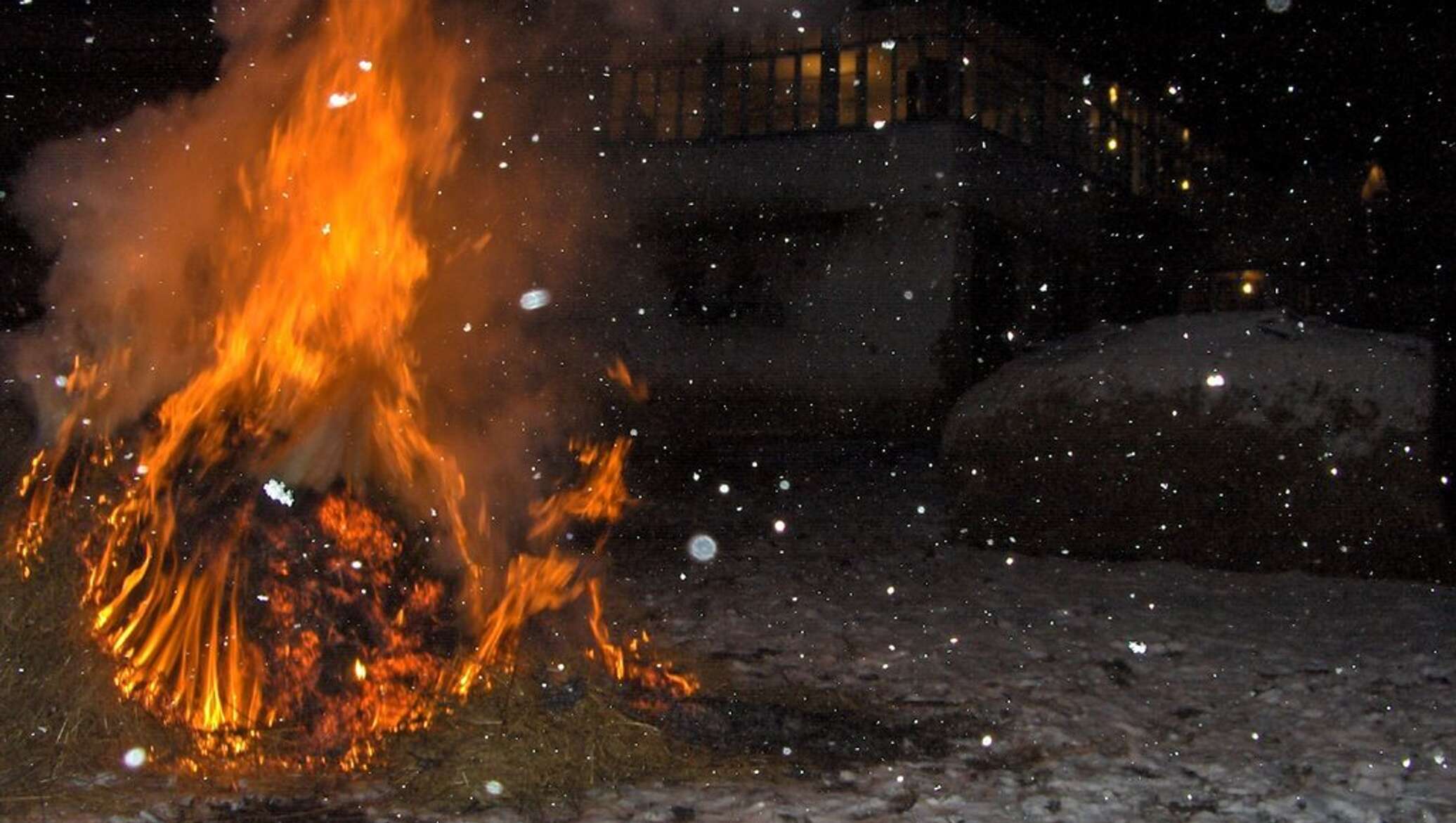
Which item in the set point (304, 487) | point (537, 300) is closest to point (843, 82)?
point (537, 300)

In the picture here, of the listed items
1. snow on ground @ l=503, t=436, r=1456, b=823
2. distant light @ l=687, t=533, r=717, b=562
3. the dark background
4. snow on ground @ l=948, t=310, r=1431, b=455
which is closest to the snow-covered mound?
snow on ground @ l=948, t=310, r=1431, b=455

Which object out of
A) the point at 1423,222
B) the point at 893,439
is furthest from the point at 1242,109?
the point at 893,439

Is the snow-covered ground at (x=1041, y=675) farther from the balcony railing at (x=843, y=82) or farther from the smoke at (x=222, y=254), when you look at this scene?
the balcony railing at (x=843, y=82)

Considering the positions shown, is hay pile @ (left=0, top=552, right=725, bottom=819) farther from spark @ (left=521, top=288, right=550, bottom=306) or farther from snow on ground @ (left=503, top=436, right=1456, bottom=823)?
spark @ (left=521, top=288, right=550, bottom=306)

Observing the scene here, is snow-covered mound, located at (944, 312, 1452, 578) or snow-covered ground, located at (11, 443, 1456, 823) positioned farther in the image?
snow-covered mound, located at (944, 312, 1452, 578)

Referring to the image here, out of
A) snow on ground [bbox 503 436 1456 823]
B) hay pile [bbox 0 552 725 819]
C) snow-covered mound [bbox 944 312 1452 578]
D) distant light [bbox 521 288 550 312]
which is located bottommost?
snow on ground [bbox 503 436 1456 823]

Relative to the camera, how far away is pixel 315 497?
557 centimetres

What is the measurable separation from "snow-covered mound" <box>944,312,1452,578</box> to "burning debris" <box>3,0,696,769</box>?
13.2 ft

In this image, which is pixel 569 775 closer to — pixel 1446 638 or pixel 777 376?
pixel 1446 638

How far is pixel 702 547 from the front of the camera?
32.7ft

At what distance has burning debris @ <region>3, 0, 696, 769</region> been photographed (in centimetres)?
525

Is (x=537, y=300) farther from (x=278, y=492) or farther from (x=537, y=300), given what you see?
(x=278, y=492)

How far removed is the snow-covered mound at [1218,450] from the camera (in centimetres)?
875

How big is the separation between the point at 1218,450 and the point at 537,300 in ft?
30.9
